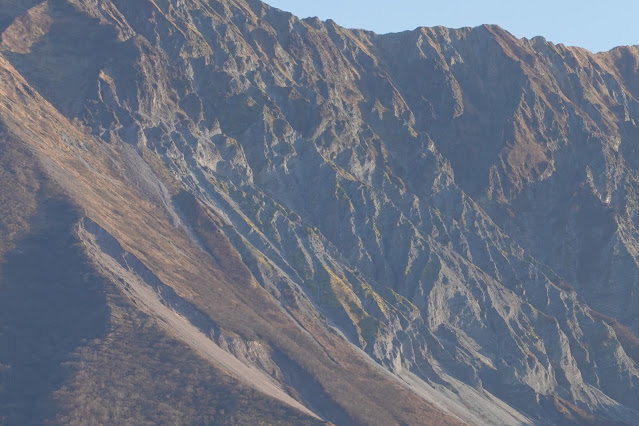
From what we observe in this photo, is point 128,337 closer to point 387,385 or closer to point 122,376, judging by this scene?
point 122,376

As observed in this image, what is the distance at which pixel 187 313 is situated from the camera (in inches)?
7761

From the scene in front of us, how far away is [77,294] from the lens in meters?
190

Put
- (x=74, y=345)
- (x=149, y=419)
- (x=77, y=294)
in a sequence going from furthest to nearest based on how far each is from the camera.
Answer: (x=77, y=294)
(x=74, y=345)
(x=149, y=419)

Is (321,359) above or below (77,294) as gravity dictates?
above

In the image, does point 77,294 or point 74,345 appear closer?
point 74,345

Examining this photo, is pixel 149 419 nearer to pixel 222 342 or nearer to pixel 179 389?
pixel 179 389

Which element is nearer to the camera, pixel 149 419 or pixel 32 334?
pixel 149 419

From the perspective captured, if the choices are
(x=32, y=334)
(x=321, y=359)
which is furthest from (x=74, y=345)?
(x=321, y=359)

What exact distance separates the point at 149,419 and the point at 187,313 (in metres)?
33.9

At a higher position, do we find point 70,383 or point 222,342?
point 222,342

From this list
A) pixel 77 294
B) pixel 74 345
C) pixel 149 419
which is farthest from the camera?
pixel 77 294

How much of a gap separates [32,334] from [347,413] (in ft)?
175

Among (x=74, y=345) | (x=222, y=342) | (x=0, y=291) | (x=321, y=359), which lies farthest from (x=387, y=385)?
(x=0, y=291)

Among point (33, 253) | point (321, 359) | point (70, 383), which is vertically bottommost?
point (70, 383)
